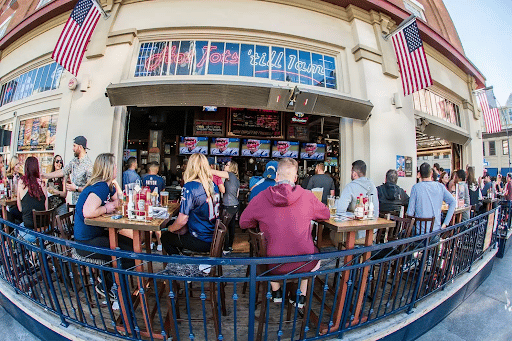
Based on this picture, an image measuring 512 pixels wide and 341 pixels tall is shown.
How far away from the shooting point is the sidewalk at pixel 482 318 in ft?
9.57

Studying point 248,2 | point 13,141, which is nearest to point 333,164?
point 248,2

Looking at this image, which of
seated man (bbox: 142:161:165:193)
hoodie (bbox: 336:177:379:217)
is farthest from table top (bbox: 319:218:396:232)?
seated man (bbox: 142:161:165:193)

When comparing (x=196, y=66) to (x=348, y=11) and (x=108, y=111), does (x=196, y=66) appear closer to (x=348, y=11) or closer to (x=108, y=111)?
(x=108, y=111)

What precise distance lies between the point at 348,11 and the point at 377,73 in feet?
7.30

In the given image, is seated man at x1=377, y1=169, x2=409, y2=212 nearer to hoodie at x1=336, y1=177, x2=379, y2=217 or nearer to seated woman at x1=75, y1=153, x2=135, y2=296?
hoodie at x1=336, y1=177, x2=379, y2=217

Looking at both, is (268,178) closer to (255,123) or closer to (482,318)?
(482,318)

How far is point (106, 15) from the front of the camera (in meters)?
6.82

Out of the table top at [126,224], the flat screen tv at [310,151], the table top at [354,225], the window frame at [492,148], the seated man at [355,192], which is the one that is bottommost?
the table top at [354,225]

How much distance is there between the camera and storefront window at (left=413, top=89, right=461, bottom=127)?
9087 millimetres

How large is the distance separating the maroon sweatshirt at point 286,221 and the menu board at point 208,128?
6884 mm

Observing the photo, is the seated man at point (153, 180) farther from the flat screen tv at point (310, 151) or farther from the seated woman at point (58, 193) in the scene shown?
the flat screen tv at point (310, 151)

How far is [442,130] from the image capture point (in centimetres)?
923

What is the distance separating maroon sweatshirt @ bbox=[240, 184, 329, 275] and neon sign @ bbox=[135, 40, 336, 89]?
17.2ft

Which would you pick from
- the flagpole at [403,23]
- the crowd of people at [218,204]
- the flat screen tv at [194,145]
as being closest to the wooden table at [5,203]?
the crowd of people at [218,204]
